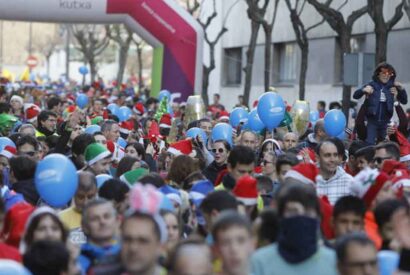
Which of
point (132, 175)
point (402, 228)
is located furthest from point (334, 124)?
point (402, 228)

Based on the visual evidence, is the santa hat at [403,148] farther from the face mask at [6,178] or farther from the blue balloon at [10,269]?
the blue balloon at [10,269]

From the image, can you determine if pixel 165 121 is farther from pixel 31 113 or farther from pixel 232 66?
pixel 232 66

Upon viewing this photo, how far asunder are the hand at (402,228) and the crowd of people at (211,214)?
0.01m

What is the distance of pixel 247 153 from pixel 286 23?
97.1 ft

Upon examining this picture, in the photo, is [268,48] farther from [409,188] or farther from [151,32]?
[409,188]

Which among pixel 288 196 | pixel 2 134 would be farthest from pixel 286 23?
pixel 288 196

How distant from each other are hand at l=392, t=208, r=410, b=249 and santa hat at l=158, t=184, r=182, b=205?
2440 millimetres

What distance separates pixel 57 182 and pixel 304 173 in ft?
6.55

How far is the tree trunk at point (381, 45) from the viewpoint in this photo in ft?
72.9

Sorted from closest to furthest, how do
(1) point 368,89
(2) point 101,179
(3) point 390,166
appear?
(3) point 390,166 < (2) point 101,179 < (1) point 368,89

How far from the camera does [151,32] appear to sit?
90.6ft

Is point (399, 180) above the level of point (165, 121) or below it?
below

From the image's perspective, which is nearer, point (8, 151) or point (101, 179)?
point (101, 179)

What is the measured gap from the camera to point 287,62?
130 ft
